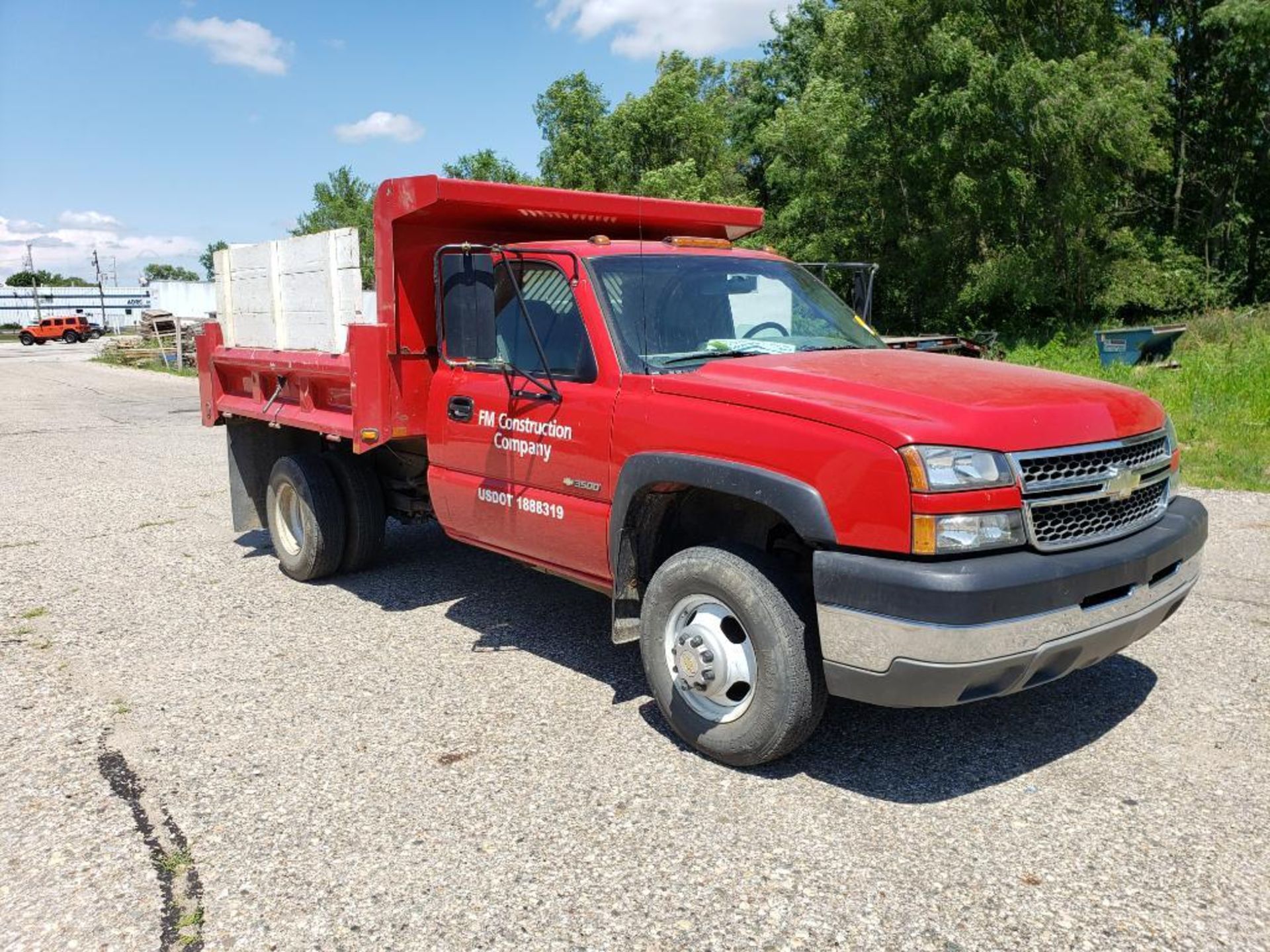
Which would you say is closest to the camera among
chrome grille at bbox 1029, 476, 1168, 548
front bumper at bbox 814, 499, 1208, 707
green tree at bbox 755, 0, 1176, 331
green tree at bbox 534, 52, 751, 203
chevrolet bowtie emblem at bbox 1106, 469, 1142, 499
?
front bumper at bbox 814, 499, 1208, 707

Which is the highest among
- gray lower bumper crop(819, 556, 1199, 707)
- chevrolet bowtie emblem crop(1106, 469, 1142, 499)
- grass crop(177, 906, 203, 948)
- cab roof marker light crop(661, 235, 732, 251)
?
cab roof marker light crop(661, 235, 732, 251)

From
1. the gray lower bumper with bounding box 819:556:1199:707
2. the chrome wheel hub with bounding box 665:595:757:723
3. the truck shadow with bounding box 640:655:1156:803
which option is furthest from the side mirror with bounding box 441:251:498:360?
the gray lower bumper with bounding box 819:556:1199:707

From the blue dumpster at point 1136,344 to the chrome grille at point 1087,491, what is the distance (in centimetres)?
1387

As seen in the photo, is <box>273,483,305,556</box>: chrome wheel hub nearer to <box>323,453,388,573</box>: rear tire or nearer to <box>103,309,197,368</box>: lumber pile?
<box>323,453,388,573</box>: rear tire

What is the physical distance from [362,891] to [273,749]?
1.25 metres

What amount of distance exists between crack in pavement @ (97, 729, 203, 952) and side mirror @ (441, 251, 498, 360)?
224 centimetres

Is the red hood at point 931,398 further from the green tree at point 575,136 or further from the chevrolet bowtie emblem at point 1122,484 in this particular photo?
the green tree at point 575,136

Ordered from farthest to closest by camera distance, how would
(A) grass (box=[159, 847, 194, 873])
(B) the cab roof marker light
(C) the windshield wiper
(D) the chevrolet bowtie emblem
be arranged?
(B) the cab roof marker light, (C) the windshield wiper, (D) the chevrolet bowtie emblem, (A) grass (box=[159, 847, 194, 873])

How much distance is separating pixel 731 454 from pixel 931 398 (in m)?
0.75

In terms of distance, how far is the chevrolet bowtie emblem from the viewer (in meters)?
3.65

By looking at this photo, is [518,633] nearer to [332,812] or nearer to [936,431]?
[332,812]

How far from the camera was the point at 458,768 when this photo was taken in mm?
4035

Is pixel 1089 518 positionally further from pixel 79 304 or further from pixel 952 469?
pixel 79 304

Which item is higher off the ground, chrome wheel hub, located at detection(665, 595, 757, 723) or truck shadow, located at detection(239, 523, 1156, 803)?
chrome wheel hub, located at detection(665, 595, 757, 723)
